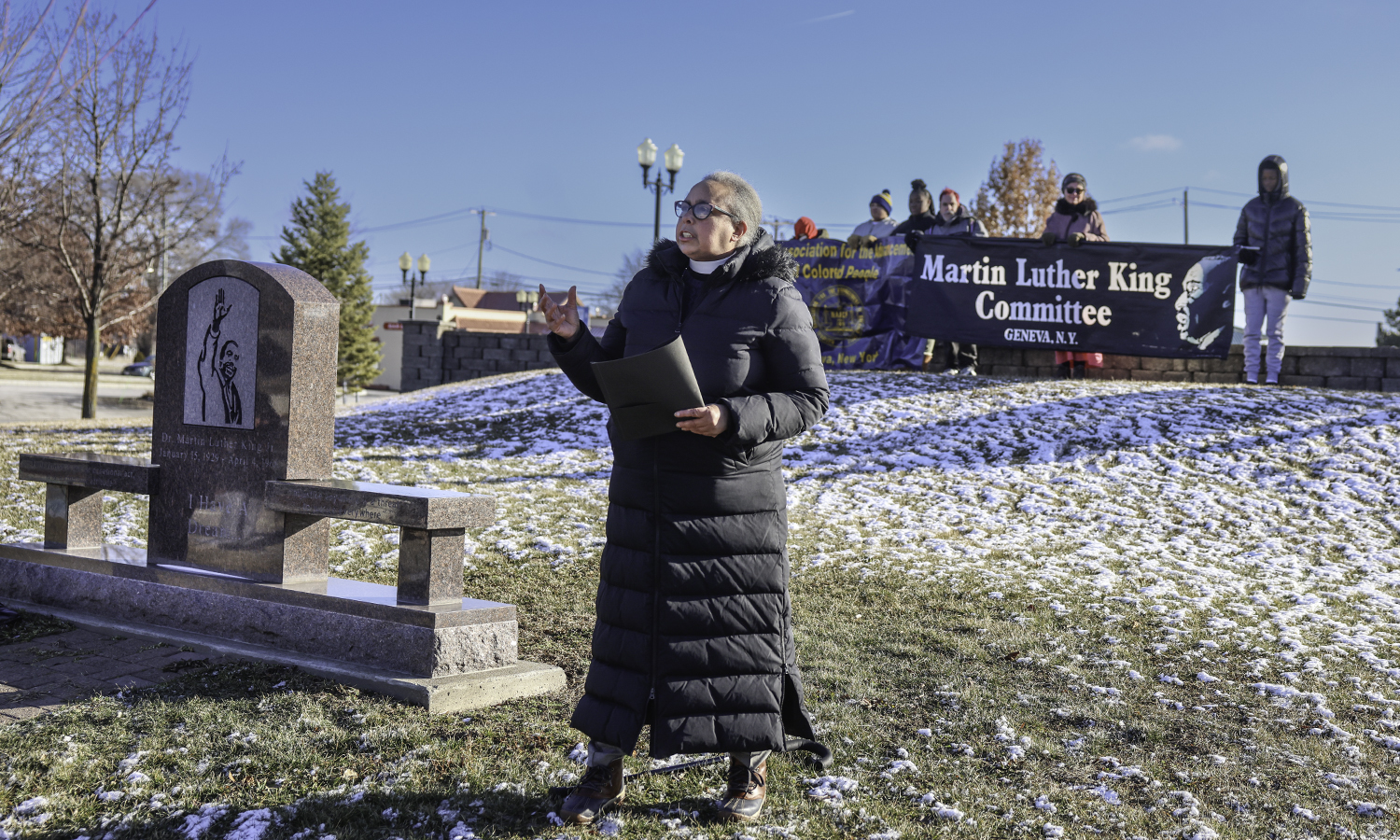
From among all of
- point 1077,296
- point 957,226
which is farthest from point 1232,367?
point 957,226

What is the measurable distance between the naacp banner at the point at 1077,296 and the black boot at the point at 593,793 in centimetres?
1106

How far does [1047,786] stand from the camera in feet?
11.0

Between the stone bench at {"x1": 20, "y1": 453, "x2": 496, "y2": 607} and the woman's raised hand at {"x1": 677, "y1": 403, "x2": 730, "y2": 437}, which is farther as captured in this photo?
the stone bench at {"x1": 20, "y1": 453, "x2": 496, "y2": 607}

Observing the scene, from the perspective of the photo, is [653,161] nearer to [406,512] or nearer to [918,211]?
[918,211]

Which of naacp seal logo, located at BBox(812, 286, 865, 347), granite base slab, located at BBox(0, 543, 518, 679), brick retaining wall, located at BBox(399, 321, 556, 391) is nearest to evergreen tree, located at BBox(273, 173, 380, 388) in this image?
brick retaining wall, located at BBox(399, 321, 556, 391)

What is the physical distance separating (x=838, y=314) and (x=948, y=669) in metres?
10.8

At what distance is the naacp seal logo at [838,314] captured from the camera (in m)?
14.8

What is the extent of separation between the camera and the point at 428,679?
3.92m

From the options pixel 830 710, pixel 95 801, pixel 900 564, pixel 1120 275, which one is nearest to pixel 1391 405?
pixel 1120 275

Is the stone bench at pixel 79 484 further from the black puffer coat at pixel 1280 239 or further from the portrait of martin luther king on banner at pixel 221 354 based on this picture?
the black puffer coat at pixel 1280 239

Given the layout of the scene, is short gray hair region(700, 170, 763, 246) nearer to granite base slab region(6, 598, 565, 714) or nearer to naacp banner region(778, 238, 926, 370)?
granite base slab region(6, 598, 565, 714)

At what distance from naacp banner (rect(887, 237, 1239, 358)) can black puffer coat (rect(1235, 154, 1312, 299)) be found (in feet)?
1.21

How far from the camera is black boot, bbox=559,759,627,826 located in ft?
→ 9.53

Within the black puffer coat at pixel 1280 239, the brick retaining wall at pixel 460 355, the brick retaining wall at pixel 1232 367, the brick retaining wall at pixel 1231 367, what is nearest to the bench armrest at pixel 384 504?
the brick retaining wall at pixel 1232 367
